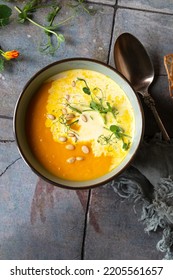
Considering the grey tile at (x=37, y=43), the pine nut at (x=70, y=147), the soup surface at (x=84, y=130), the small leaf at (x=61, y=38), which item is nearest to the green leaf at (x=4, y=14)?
the grey tile at (x=37, y=43)

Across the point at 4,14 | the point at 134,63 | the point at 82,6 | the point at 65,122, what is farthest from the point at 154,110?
the point at 4,14

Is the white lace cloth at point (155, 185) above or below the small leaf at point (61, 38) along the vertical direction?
below

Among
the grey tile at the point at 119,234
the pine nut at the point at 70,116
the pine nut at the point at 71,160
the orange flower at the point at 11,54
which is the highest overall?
the orange flower at the point at 11,54

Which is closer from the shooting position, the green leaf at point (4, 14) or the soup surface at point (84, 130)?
the soup surface at point (84, 130)

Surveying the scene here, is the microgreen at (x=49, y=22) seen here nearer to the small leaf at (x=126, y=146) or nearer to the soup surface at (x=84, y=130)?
the soup surface at (x=84, y=130)

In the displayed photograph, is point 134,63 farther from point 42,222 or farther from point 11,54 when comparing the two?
point 42,222

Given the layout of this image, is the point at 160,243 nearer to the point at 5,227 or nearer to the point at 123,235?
the point at 123,235
